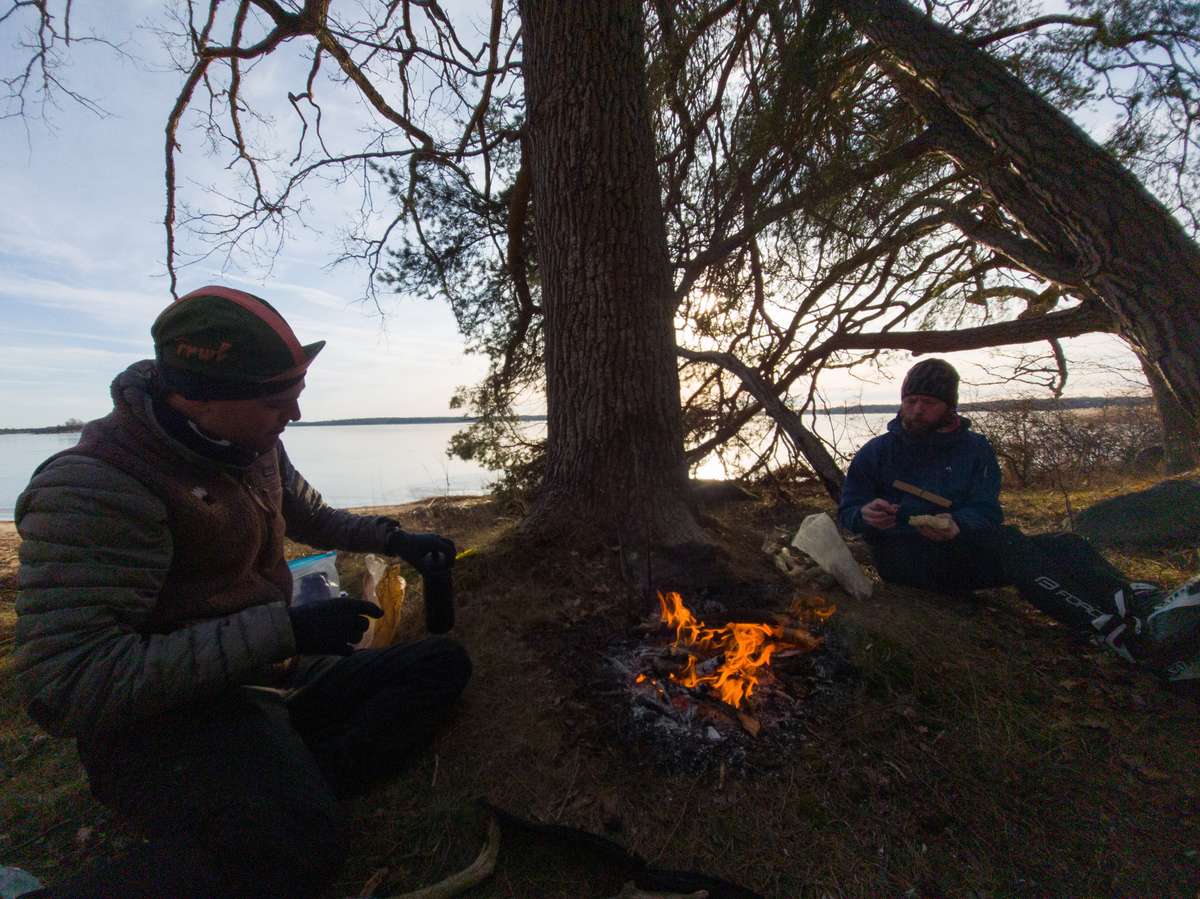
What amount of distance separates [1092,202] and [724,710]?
3.92m

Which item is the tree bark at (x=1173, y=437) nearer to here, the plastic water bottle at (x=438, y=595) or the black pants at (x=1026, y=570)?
the black pants at (x=1026, y=570)

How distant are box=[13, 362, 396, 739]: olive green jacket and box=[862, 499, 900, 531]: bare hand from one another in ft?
9.79

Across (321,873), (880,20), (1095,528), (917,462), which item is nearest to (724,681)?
(321,873)

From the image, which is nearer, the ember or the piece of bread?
the ember

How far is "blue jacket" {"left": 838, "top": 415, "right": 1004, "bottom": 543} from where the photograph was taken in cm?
335

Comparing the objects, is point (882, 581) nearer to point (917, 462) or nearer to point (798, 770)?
point (917, 462)

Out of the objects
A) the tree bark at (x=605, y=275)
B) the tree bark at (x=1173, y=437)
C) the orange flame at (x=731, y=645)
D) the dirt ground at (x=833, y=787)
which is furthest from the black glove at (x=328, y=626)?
the tree bark at (x=1173, y=437)

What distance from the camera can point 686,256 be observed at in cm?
565

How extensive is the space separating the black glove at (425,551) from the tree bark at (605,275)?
96cm

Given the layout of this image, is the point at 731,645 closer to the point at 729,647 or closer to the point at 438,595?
the point at 729,647

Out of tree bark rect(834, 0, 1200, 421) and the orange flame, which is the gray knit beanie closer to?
tree bark rect(834, 0, 1200, 421)

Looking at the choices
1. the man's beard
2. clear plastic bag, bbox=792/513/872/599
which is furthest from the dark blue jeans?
the man's beard

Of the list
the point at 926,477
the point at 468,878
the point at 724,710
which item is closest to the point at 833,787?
the point at 724,710

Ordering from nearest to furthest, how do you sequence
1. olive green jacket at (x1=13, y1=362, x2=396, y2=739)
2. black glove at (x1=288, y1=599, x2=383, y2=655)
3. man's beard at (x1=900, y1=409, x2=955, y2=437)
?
olive green jacket at (x1=13, y1=362, x2=396, y2=739) → black glove at (x1=288, y1=599, x2=383, y2=655) → man's beard at (x1=900, y1=409, x2=955, y2=437)
